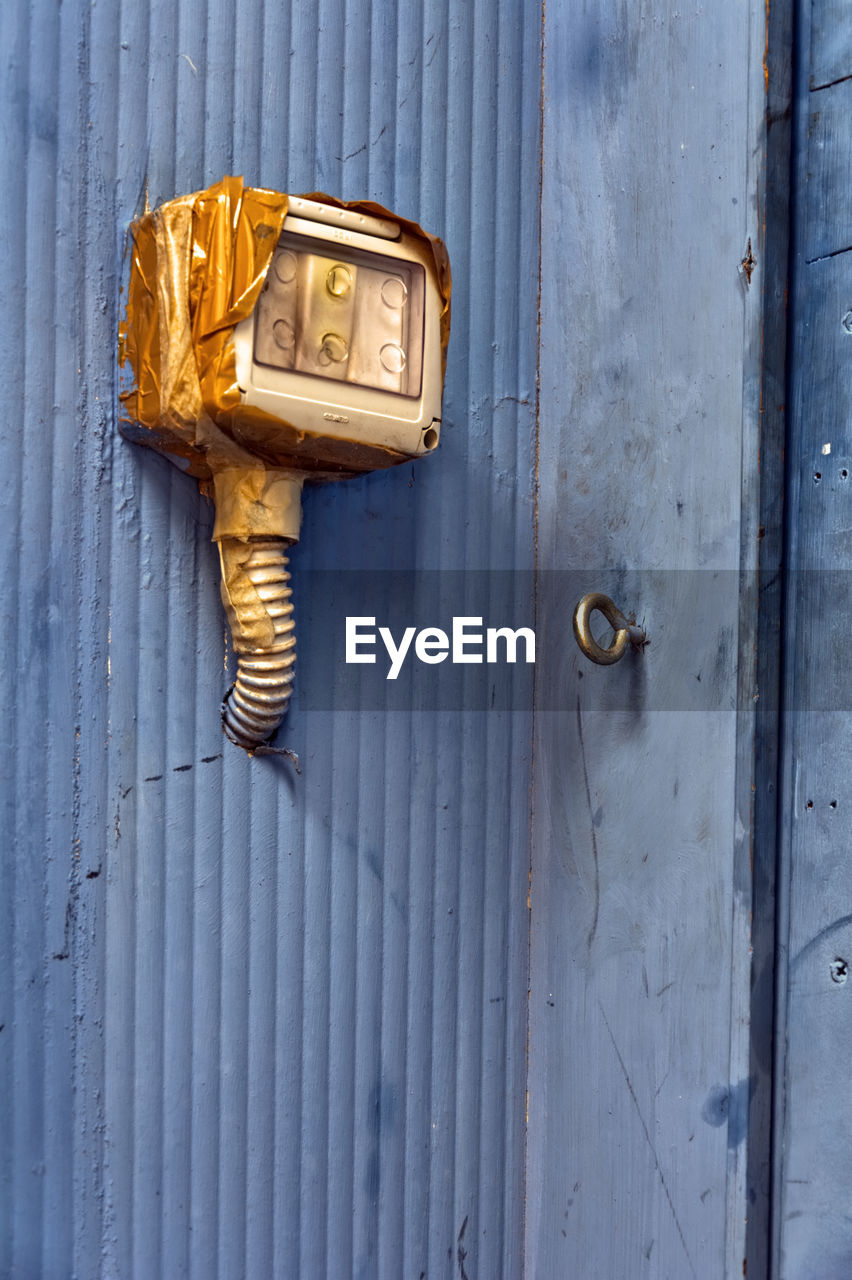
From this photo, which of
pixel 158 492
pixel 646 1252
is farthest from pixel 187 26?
pixel 646 1252

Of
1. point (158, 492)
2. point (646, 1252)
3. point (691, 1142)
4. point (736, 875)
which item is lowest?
point (646, 1252)

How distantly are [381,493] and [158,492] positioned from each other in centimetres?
25

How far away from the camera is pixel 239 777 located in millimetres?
1098

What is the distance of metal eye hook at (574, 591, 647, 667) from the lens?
1.04 m

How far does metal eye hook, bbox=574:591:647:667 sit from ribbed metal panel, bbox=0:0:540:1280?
0.19 metres

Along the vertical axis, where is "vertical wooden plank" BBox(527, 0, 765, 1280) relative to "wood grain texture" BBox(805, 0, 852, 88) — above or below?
below

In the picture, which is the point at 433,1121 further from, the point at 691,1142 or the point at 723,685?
the point at 723,685

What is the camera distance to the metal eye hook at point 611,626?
1.04 m

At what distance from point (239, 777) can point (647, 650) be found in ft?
1.45

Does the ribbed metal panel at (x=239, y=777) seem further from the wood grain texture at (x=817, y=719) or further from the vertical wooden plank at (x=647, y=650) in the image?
the wood grain texture at (x=817, y=719)

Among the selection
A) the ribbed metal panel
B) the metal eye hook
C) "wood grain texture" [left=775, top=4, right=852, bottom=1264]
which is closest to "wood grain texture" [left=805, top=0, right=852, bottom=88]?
"wood grain texture" [left=775, top=4, right=852, bottom=1264]

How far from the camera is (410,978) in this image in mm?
1204

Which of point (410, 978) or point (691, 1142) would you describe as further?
point (410, 978)

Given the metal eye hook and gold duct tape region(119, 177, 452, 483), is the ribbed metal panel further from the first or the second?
the metal eye hook
